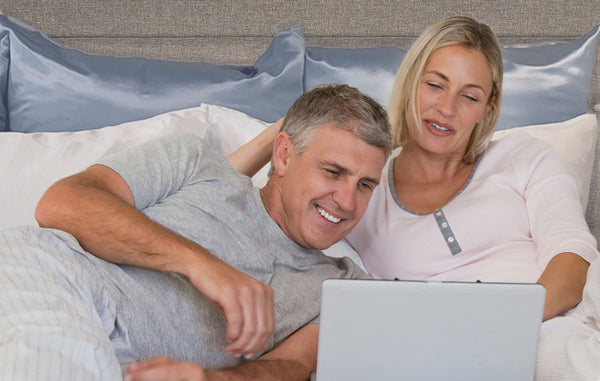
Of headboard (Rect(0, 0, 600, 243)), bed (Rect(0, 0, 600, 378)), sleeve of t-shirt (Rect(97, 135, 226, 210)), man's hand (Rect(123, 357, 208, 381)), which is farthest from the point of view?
headboard (Rect(0, 0, 600, 243))

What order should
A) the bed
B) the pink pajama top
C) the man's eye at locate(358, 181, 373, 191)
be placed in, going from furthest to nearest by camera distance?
the bed < the pink pajama top < the man's eye at locate(358, 181, 373, 191)

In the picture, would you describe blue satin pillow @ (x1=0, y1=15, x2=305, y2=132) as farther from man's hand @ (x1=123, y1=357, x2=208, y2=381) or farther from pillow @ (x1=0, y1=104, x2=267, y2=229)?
man's hand @ (x1=123, y1=357, x2=208, y2=381)

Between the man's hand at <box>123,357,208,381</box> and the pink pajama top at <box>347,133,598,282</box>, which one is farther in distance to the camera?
the pink pajama top at <box>347,133,598,282</box>

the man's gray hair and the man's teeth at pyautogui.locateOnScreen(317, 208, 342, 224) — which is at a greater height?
the man's gray hair

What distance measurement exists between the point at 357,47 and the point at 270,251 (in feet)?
3.43

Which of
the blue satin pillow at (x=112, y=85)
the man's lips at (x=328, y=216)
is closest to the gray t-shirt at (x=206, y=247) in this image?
the man's lips at (x=328, y=216)

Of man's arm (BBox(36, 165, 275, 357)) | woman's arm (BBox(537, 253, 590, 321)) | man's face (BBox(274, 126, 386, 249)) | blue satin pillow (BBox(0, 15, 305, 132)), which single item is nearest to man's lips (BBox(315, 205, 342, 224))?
man's face (BBox(274, 126, 386, 249))

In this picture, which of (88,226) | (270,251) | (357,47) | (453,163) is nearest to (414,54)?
(453,163)

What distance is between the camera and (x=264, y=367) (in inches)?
47.1

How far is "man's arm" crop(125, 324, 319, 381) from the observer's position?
0.95 meters

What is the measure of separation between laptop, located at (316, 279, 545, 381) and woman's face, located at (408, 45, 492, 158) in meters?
0.79

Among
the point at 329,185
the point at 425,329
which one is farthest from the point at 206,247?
the point at 425,329

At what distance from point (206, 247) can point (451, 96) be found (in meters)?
0.76

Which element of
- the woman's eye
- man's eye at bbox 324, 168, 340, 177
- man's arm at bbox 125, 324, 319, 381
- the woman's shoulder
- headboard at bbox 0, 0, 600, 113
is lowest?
man's arm at bbox 125, 324, 319, 381
